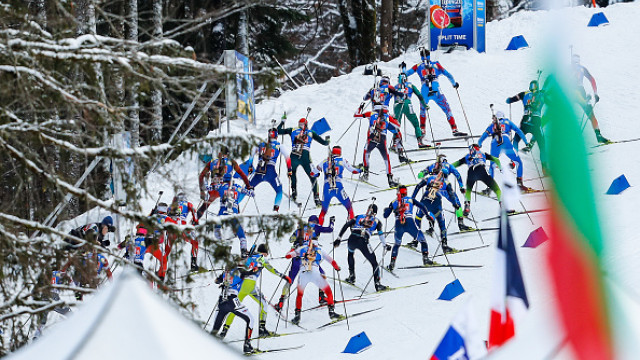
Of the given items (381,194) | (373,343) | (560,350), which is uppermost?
(560,350)

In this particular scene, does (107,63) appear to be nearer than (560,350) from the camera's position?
No

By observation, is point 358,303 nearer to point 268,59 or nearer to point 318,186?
point 318,186

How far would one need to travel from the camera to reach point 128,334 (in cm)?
246

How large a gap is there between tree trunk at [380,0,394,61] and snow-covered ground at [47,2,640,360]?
2863 mm

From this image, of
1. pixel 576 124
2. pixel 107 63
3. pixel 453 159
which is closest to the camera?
pixel 576 124

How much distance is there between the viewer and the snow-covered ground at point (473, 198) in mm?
10172

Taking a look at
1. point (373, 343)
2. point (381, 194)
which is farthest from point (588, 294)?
point (381, 194)

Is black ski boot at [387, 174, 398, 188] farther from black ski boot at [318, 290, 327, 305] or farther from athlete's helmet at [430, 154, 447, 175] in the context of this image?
black ski boot at [318, 290, 327, 305]

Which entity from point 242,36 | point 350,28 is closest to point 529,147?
point 242,36

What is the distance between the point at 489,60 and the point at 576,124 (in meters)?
20.4

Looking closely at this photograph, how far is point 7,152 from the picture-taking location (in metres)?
6.63

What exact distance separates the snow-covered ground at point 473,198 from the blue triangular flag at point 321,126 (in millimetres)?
345

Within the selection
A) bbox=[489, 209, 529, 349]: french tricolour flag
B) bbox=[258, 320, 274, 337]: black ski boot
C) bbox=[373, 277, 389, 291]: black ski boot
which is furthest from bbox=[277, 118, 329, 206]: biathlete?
bbox=[489, 209, 529, 349]: french tricolour flag

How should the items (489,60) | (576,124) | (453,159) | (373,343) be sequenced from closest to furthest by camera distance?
(576,124)
(373,343)
(453,159)
(489,60)
